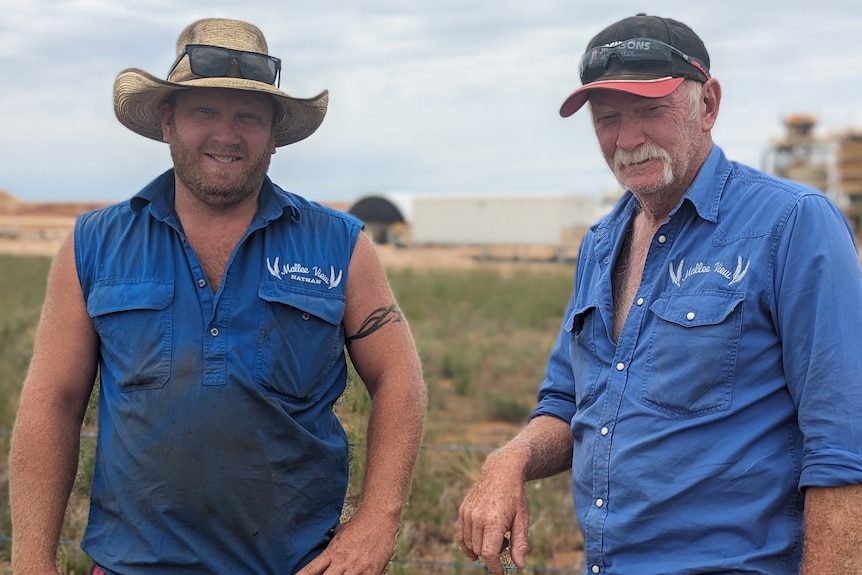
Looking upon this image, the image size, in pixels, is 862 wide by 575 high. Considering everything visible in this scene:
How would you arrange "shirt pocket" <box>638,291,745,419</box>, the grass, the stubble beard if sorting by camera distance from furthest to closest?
the grass → the stubble beard → "shirt pocket" <box>638,291,745,419</box>

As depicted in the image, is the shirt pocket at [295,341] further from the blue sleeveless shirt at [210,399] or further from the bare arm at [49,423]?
the bare arm at [49,423]

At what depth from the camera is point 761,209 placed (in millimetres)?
2566

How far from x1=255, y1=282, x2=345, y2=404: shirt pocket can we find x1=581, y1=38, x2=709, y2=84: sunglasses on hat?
1109 mm

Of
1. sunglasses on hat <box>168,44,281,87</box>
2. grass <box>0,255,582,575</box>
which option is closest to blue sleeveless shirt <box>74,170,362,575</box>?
sunglasses on hat <box>168,44,281,87</box>

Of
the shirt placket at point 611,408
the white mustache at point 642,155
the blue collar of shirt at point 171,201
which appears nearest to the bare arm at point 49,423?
the blue collar of shirt at point 171,201

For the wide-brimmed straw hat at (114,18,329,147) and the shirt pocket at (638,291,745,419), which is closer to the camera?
the shirt pocket at (638,291,745,419)

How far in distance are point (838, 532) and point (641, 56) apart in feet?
4.48

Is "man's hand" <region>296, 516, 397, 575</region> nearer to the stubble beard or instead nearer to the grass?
the grass

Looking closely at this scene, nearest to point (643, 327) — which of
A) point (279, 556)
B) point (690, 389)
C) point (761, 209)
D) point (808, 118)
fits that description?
point (690, 389)

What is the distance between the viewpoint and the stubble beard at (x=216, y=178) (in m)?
3.05

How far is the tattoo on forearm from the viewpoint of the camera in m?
3.18

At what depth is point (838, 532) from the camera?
2320 millimetres

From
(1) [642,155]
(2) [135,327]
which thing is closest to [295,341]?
(2) [135,327]

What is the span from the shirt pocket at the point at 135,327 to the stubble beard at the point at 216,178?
317 millimetres
